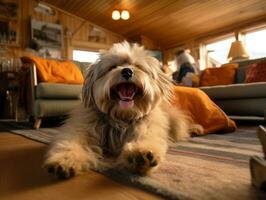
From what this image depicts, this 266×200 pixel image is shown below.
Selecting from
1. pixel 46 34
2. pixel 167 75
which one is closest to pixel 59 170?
pixel 167 75

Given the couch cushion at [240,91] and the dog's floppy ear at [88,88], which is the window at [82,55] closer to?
the couch cushion at [240,91]

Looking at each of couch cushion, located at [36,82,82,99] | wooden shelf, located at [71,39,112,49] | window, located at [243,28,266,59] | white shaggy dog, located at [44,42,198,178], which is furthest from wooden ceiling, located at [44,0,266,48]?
white shaggy dog, located at [44,42,198,178]

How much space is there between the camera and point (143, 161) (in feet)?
3.25

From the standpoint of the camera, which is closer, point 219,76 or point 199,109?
point 199,109

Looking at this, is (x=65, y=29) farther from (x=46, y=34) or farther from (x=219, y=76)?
(x=219, y=76)

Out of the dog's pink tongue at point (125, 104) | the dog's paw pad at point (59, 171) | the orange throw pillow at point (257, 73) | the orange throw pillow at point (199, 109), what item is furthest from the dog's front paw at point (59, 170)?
the orange throw pillow at point (257, 73)

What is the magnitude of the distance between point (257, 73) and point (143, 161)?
2840 mm

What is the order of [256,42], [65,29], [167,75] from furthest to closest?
[65,29] < [256,42] < [167,75]

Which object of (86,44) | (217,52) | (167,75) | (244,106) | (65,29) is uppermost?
(65,29)

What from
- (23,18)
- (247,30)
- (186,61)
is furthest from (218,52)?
(23,18)

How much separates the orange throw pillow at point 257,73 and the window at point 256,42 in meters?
2.27

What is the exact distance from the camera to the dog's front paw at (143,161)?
984 mm

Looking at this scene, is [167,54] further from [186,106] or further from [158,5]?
[186,106]

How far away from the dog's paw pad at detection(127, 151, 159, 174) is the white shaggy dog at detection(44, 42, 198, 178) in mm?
150
